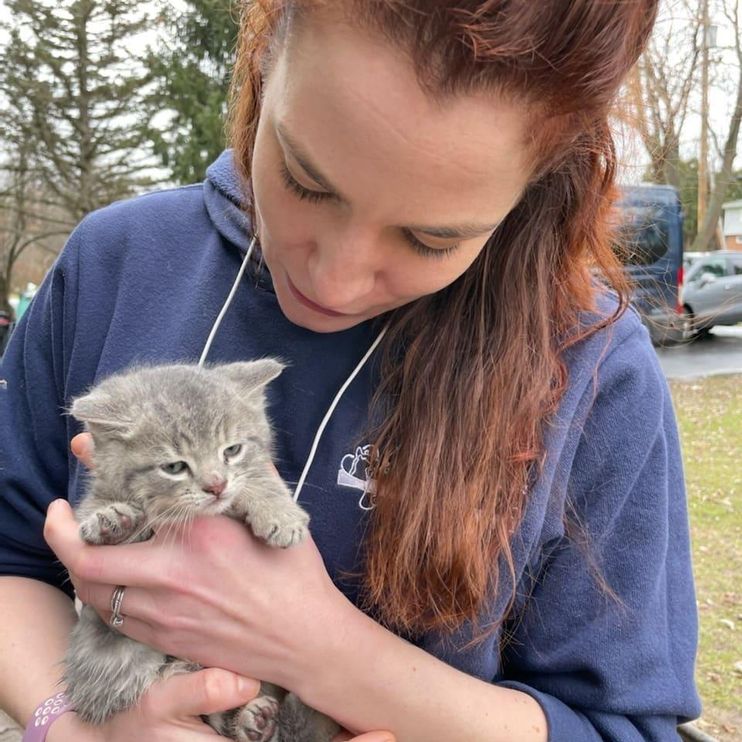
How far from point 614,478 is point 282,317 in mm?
935

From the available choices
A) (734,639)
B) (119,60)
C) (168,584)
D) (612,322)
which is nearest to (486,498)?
(612,322)

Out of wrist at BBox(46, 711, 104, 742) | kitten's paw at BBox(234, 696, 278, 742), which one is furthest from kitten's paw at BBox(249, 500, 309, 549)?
wrist at BBox(46, 711, 104, 742)

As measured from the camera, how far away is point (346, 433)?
1765mm

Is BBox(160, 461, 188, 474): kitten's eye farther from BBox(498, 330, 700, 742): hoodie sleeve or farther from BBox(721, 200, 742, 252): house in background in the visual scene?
BBox(721, 200, 742, 252): house in background

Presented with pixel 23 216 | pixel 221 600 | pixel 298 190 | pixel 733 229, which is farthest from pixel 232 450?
pixel 733 229

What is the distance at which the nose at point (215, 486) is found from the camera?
6.02 ft

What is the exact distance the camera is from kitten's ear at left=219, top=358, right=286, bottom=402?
5.82ft

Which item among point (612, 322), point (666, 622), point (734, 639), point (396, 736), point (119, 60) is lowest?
point (734, 639)

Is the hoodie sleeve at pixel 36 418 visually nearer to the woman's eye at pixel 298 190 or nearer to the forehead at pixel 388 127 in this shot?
the woman's eye at pixel 298 190

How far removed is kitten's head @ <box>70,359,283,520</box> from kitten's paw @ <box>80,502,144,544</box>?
66 mm

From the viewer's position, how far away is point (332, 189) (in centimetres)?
134

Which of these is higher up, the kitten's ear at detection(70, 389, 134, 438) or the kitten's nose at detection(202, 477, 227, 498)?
the kitten's ear at detection(70, 389, 134, 438)

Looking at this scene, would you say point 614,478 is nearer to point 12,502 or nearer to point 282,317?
point 282,317

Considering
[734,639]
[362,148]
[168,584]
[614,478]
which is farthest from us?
[734,639]
